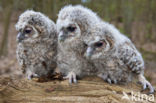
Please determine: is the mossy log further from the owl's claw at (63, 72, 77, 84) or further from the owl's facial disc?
the owl's facial disc

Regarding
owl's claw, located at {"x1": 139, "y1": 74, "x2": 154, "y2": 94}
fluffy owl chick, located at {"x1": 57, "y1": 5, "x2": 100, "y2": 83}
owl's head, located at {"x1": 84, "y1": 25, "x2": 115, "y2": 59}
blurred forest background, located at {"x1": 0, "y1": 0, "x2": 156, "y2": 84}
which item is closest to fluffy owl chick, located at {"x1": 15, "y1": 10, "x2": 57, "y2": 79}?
fluffy owl chick, located at {"x1": 57, "y1": 5, "x2": 100, "y2": 83}

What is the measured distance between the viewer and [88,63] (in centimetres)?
312

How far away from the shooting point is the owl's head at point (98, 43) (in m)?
2.92

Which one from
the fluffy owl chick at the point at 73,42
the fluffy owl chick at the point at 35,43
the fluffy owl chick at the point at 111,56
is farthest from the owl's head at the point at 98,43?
the fluffy owl chick at the point at 35,43

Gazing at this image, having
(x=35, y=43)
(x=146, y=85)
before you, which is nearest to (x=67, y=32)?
(x=35, y=43)

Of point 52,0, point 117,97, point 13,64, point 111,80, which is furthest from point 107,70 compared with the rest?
point 13,64

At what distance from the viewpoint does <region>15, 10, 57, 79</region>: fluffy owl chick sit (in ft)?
10.4

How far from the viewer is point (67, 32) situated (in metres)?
3.05

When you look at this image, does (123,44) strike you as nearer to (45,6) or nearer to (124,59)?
(124,59)

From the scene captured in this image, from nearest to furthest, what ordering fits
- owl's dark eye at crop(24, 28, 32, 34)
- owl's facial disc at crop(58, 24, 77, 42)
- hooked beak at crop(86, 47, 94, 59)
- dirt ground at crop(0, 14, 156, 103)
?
1. dirt ground at crop(0, 14, 156, 103)
2. hooked beak at crop(86, 47, 94, 59)
3. owl's facial disc at crop(58, 24, 77, 42)
4. owl's dark eye at crop(24, 28, 32, 34)

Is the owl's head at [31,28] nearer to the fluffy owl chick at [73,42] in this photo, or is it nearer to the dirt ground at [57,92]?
the fluffy owl chick at [73,42]

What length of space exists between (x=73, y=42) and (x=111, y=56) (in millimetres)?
624

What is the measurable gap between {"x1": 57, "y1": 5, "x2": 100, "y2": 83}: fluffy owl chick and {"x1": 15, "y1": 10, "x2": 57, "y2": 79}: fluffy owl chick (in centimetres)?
20

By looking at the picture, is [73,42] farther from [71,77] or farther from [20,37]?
[20,37]
